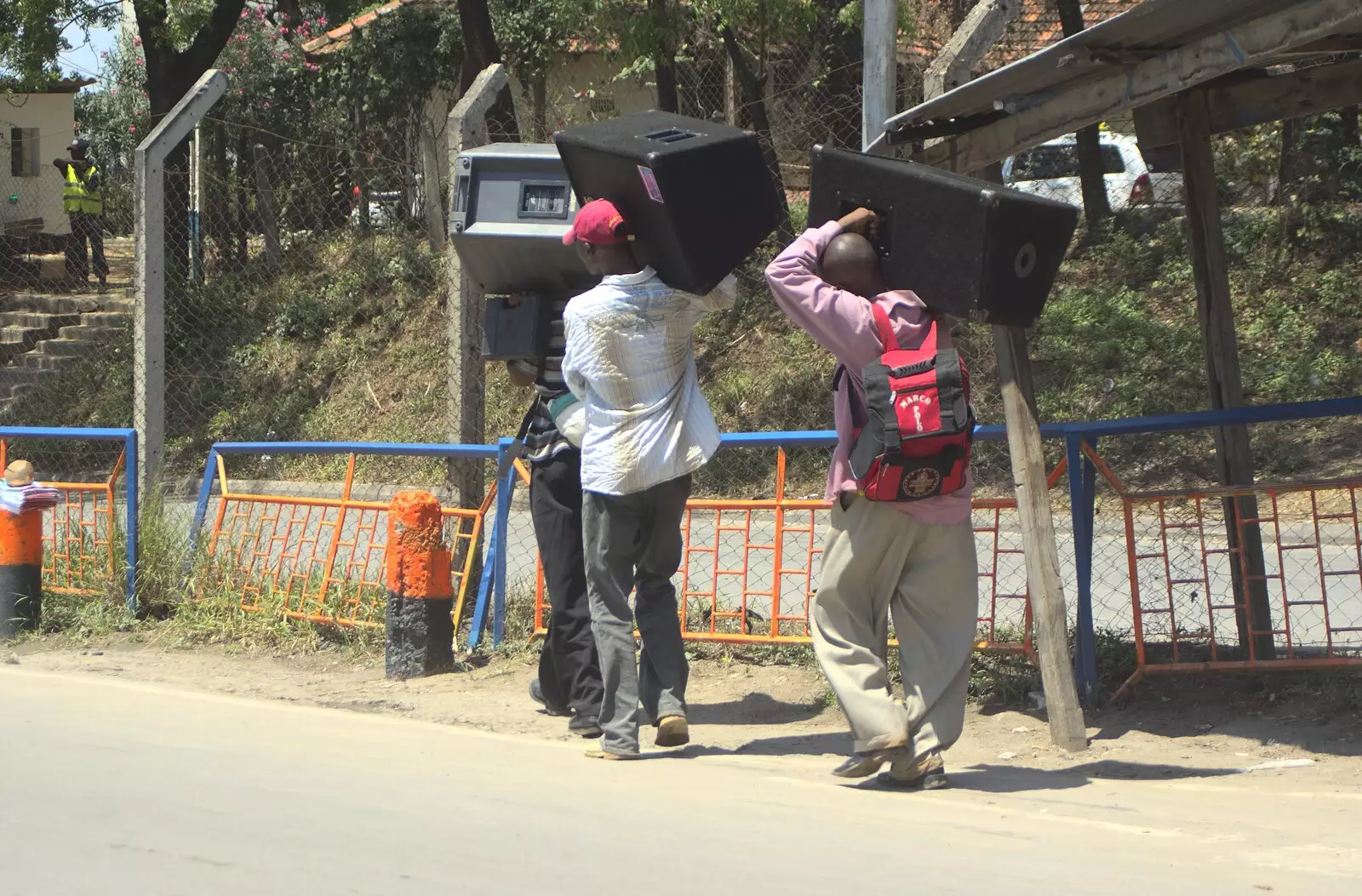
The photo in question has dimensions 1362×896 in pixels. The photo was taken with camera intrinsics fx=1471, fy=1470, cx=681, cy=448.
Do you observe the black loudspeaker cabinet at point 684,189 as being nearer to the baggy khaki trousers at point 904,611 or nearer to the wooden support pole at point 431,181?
the baggy khaki trousers at point 904,611

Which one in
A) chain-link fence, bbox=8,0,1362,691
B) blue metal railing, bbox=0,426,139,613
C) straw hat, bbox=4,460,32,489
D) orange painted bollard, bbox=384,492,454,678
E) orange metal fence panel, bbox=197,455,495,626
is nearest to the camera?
orange painted bollard, bbox=384,492,454,678

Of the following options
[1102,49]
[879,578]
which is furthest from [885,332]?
[1102,49]

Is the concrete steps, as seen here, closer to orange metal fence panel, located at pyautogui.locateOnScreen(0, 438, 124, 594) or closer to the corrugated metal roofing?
orange metal fence panel, located at pyautogui.locateOnScreen(0, 438, 124, 594)

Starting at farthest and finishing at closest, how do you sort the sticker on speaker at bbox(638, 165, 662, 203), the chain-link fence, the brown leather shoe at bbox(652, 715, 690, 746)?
1. the chain-link fence
2. the brown leather shoe at bbox(652, 715, 690, 746)
3. the sticker on speaker at bbox(638, 165, 662, 203)

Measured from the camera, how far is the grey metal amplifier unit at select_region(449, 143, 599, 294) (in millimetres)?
5855

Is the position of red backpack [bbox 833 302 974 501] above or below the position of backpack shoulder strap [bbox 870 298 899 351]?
below

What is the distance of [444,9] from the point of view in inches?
869

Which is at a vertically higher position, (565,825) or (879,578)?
(879,578)

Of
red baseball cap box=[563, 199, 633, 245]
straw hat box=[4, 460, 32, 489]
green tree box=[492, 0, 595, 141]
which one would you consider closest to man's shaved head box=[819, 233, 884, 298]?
red baseball cap box=[563, 199, 633, 245]

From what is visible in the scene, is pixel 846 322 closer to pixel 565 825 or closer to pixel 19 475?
pixel 565 825

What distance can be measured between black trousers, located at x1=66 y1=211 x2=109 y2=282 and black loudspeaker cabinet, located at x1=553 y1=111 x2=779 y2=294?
1537 cm

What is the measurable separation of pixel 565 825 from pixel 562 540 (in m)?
1.55

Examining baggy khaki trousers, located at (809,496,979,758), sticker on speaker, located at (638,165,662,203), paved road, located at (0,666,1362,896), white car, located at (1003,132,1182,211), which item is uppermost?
white car, located at (1003,132,1182,211)

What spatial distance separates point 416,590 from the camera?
650cm
